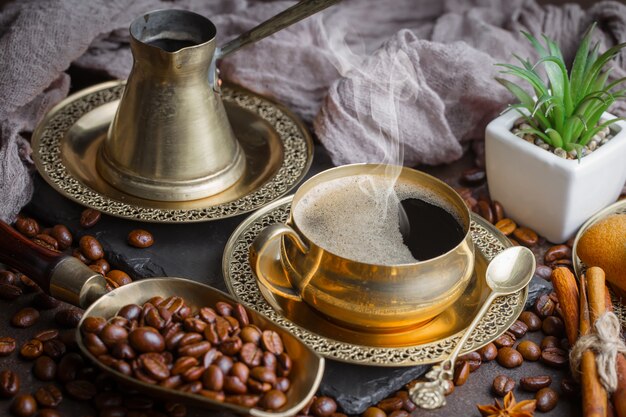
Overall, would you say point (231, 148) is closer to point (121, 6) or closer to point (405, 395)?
point (121, 6)

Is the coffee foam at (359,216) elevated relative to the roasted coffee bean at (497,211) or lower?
elevated

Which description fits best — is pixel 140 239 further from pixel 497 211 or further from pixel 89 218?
pixel 497 211

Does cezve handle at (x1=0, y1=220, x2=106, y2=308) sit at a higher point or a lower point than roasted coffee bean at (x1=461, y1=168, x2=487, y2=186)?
higher

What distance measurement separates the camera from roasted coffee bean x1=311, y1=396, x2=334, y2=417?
1.36m

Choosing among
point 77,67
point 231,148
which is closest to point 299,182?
point 231,148

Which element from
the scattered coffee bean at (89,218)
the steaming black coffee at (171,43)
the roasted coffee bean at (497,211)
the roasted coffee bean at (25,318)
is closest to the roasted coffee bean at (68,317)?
the roasted coffee bean at (25,318)

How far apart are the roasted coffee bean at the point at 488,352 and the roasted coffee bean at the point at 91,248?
75 cm

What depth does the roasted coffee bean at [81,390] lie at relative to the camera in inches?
53.8

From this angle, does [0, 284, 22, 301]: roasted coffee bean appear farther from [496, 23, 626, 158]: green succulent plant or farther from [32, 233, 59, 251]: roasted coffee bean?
[496, 23, 626, 158]: green succulent plant

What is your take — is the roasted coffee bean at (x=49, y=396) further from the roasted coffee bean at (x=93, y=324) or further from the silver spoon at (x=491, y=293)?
the silver spoon at (x=491, y=293)

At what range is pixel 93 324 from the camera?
1.32m

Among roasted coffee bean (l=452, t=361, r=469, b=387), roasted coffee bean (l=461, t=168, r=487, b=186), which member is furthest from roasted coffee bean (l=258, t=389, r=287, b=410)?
roasted coffee bean (l=461, t=168, r=487, b=186)

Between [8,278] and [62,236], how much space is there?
14 centimetres

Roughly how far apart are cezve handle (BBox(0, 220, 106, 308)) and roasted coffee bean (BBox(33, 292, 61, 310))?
12 centimetres
